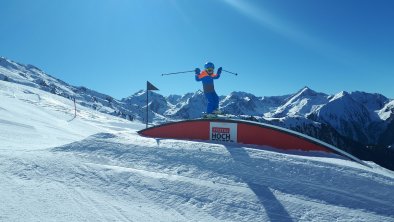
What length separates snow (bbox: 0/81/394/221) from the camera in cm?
611

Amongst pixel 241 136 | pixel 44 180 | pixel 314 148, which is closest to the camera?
pixel 44 180

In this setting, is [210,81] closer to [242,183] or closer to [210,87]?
[210,87]

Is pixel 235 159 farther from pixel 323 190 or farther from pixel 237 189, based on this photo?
pixel 323 190

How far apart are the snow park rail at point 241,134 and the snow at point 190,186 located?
20.3 inches

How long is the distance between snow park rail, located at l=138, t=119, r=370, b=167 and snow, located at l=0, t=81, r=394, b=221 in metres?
0.52

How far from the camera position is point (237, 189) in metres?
7.12

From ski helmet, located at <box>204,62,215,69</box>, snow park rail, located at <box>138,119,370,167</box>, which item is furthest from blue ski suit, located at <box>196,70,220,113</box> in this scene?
snow park rail, located at <box>138,119,370,167</box>

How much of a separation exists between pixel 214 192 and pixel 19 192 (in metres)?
3.90

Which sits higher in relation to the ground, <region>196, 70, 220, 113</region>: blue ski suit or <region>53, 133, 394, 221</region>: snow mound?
<region>196, 70, 220, 113</region>: blue ski suit

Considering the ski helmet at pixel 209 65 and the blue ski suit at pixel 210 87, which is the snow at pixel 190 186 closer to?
the blue ski suit at pixel 210 87

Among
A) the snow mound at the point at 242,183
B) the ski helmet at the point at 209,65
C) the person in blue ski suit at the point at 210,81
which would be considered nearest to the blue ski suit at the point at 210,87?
the person in blue ski suit at the point at 210,81

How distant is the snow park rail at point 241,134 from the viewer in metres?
10.0

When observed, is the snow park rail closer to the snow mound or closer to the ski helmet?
the snow mound

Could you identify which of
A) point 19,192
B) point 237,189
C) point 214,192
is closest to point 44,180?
point 19,192
